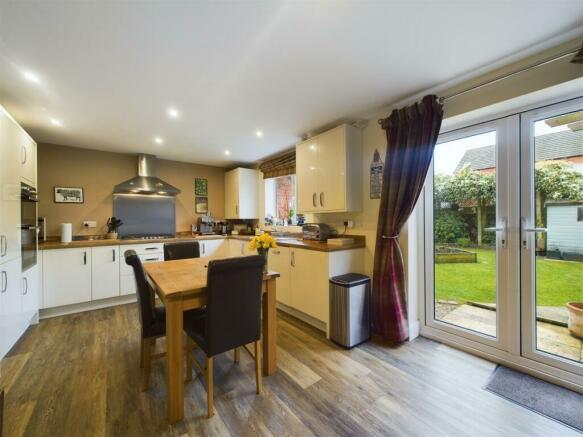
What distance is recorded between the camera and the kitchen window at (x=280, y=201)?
4137 millimetres

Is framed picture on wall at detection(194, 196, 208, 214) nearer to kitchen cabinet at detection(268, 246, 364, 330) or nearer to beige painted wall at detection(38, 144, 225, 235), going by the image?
beige painted wall at detection(38, 144, 225, 235)

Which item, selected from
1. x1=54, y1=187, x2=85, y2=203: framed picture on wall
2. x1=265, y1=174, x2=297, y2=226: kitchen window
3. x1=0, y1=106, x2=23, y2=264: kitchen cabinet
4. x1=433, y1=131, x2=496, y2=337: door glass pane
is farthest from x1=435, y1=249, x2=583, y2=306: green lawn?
x1=54, y1=187, x2=85, y2=203: framed picture on wall

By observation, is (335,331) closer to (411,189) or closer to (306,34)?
(411,189)

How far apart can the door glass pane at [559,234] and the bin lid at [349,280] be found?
4.28 feet

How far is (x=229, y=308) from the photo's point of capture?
1.52 m

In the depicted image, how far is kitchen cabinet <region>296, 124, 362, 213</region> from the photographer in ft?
8.84

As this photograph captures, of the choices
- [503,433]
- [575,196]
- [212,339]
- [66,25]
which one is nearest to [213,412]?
[212,339]

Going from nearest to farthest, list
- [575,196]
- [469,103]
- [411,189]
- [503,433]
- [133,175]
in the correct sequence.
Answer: [503,433] → [575,196] → [469,103] → [411,189] → [133,175]

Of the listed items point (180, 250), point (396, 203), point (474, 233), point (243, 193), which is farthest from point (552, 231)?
point (243, 193)

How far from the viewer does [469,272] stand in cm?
227

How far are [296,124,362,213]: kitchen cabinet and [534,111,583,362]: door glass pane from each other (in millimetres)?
1453

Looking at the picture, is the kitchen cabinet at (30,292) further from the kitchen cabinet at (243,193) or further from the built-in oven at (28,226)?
the kitchen cabinet at (243,193)

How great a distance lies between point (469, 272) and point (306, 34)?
92.6 inches

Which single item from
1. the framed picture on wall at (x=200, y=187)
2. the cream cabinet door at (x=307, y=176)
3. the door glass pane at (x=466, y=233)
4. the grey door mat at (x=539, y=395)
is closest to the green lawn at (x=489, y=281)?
the door glass pane at (x=466, y=233)
